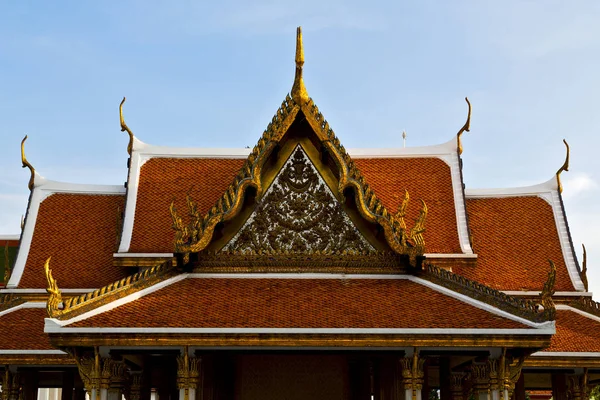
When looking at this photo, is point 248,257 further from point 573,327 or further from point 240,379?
point 573,327

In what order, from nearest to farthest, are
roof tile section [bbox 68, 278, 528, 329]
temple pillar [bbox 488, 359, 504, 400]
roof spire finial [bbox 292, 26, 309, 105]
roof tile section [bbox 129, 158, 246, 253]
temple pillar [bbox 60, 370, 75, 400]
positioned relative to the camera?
roof tile section [bbox 68, 278, 528, 329]
temple pillar [bbox 488, 359, 504, 400]
roof spire finial [bbox 292, 26, 309, 105]
roof tile section [bbox 129, 158, 246, 253]
temple pillar [bbox 60, 370, 75, 400]

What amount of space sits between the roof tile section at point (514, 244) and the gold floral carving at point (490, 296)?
3113 millimetres

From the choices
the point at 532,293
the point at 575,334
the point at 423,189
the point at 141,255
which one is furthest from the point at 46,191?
the point at 575,334

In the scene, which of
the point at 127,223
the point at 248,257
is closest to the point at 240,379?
the point at 248,257

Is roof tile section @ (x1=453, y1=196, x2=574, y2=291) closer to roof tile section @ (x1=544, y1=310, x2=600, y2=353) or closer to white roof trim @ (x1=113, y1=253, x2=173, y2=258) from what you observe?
roof tile section @ (x1=544, y1=310, x2=600, y2=353)

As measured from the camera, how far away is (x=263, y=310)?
10242mm

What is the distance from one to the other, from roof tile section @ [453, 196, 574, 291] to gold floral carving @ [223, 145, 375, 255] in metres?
3.52

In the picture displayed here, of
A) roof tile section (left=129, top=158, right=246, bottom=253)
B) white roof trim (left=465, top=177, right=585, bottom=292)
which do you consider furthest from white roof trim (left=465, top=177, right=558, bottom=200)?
roof tile section (left=129, top=158, right=246, bottom=253)

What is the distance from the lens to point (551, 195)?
1589 cm

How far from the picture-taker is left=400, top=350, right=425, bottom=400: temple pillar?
1006cm

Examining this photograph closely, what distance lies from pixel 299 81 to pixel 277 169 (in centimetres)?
130

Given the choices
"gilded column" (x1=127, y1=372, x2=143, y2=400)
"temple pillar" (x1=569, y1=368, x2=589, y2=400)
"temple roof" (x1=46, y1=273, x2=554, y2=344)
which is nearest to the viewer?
"temple roof" (x1=46, y1=273, x2=554, y2=344)

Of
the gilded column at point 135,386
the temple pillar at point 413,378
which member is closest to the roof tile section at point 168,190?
the gilded column at point 135,386

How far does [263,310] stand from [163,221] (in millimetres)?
5019
